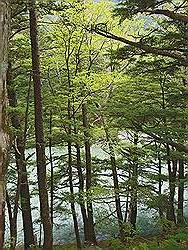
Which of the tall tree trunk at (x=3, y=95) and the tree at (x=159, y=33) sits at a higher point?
the tree at (x=159, y=33)

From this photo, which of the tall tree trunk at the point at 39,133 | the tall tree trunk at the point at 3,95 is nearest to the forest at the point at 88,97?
the tall tree trunk at the point at 39,133

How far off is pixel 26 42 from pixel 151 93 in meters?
4.24

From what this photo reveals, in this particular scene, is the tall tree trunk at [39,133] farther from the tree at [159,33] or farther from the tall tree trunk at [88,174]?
the tall tree trunk at [88,174]

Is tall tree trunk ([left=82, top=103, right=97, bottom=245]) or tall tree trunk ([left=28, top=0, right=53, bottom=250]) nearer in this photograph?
tall tree trunk ([left=28, top=0, right=53, bottom=250])

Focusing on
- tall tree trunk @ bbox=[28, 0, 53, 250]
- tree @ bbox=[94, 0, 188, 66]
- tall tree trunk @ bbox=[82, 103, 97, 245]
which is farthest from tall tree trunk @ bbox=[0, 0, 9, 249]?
tall tree trunk @ bbox=[82, 103, 97, 245]

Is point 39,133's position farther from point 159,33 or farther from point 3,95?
point 3,95

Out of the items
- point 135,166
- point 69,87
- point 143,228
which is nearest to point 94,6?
point 69,87

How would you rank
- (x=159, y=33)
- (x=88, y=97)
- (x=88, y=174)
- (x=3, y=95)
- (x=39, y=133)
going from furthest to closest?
(x=88, y=174)
(x=88, y=97)
(x=159, y=33)
(x=39, y=133)
(x=3, y=95)

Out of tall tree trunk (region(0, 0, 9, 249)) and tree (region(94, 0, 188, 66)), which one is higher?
tree (region(94, 0, 188, 66))

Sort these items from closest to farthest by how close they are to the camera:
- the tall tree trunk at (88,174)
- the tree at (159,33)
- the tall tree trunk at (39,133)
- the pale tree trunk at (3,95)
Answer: the pale tree trunk at (3,95), the tree at (159,33), the tall tree trunk at (39,133), the tall tree trunk at (88,174)

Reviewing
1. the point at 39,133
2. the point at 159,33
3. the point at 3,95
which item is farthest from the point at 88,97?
the point at 3,95

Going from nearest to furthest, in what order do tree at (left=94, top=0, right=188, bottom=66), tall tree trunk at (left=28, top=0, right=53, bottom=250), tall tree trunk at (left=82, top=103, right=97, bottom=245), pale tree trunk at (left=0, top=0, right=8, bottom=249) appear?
pale tree trunk at (left=0, top=0, right=8, bottom=249) < tree at (left=94, top=0, right=188, bottom=66) < tall tree trunk at (left=28, top=0, right=53, bottom=250) < tall tree trunk at (left=82, top=103, right=97, bottom=245)

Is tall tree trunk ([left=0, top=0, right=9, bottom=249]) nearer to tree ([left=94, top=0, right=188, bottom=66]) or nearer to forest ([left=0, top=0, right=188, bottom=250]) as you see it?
tree ([left=94, top=0, right=188, bottom=66])

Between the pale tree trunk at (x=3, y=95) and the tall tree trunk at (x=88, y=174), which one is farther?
the tall tree trunk at (x=88, y=174)
